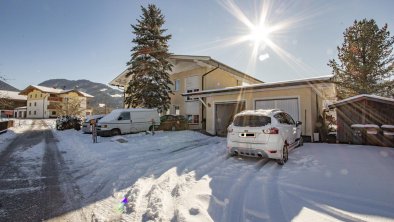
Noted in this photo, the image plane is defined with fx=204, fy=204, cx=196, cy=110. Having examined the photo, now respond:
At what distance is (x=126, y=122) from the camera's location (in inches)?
606

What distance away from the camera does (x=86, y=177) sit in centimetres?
573

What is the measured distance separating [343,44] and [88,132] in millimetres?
27300

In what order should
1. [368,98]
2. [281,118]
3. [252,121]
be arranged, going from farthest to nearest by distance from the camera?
[368,98]
[281,118]
[252,121]

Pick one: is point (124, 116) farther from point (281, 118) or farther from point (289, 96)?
point (281, 118)

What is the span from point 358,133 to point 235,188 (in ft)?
31.7

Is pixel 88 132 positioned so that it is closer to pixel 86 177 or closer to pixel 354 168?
pixel 86 177

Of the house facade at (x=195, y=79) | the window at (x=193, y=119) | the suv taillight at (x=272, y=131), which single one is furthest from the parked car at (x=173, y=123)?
the suv taillight at (x=272, y=131)

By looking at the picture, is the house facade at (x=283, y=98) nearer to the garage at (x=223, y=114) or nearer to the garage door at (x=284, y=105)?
the garage door at (x=284, y=105)

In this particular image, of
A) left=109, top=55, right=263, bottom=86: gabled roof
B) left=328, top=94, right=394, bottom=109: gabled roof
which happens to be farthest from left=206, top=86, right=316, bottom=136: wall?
left=109, top=55, right=263, bottom=86: gabled roof

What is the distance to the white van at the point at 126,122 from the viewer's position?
1451 centimetres

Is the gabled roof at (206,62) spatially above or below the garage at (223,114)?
above

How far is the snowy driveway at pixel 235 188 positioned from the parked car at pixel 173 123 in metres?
10.0

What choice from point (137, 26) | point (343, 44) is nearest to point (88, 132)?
point (137, 26)

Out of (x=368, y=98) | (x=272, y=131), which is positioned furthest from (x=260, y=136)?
(x=368, y=98)
